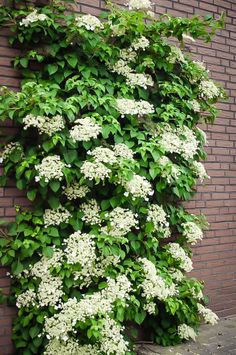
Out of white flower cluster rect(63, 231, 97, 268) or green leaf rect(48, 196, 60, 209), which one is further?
green leaf rect(48, 196, 60, 209)

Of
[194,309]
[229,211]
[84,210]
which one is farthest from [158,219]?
[229,211]

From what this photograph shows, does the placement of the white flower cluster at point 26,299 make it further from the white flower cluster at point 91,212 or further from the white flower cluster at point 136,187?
the white flower cluster at point 136,187

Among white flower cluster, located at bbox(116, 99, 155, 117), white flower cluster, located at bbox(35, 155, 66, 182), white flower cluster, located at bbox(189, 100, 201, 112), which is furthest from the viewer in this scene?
white flower cluster, located at bbox(189, 100, 201, 112)

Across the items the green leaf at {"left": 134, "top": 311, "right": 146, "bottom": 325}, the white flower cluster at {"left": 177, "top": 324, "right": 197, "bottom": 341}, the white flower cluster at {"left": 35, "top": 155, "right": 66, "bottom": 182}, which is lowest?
the white flower cluster at {"left": 177, "top": 324, "right": 197, "bottom": 341}

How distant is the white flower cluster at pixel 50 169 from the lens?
321 centimetres

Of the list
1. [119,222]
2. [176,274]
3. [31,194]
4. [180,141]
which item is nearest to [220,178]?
[180,141]

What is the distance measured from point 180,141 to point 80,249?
1230 millimetres

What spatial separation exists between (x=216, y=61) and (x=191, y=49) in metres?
0.36

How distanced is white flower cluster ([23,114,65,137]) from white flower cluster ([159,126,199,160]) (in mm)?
839

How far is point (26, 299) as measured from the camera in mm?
3299

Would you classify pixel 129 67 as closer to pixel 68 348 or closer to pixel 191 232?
pixel 191 232

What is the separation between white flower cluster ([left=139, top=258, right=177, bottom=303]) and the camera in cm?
344

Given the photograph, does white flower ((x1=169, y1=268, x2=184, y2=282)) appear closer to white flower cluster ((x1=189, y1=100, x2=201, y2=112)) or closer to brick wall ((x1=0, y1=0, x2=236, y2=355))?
brick wall ((x1=0, y1=0, x2=236, y2=355))

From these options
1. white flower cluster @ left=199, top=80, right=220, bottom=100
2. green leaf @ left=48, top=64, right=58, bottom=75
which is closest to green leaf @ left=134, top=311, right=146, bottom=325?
green leaf @ left=48, top=64, right=58, bottom=75
